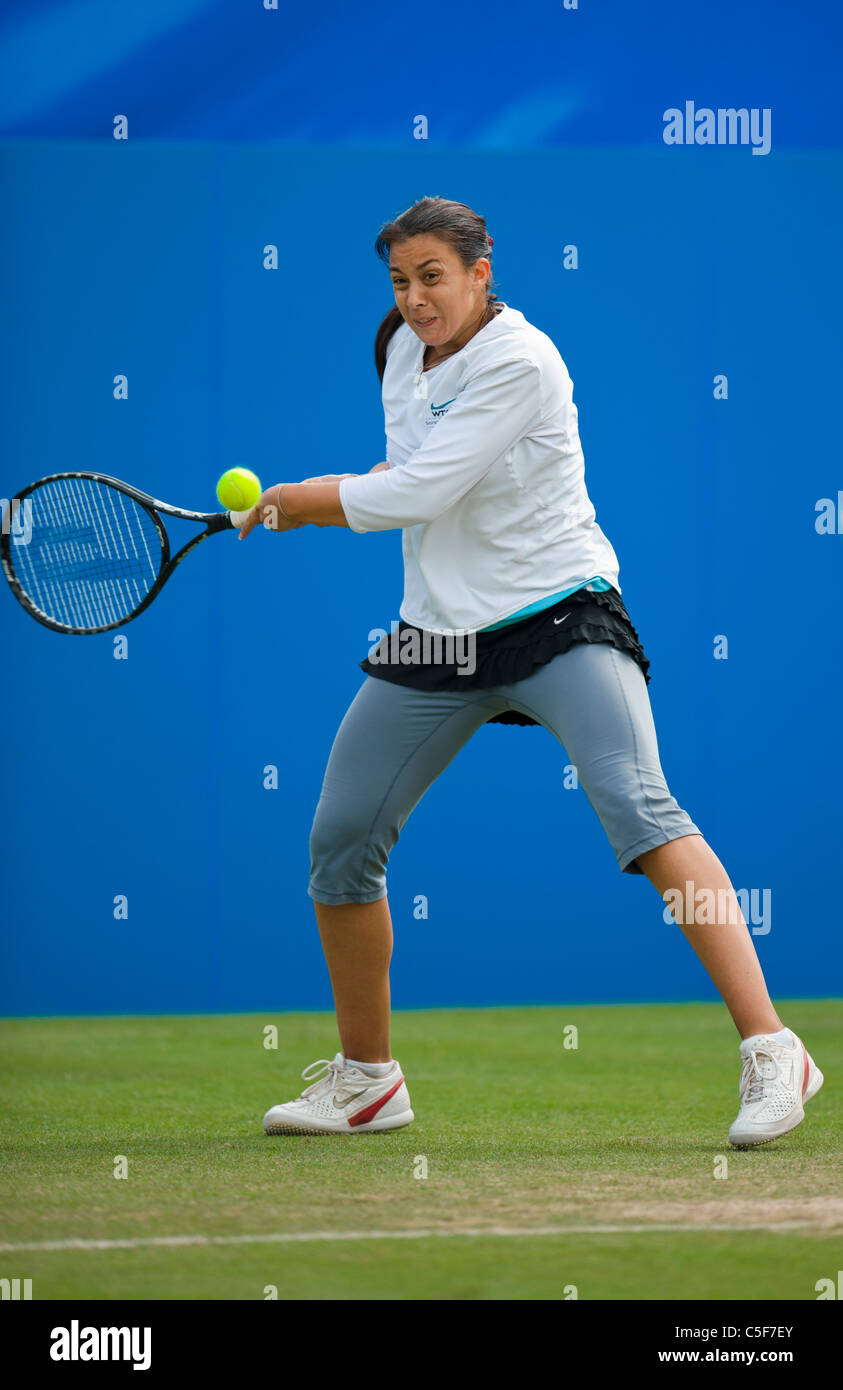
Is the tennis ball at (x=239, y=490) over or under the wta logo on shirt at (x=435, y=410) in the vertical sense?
under

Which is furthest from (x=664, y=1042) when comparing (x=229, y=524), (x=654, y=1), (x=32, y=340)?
(x=654, y=1)

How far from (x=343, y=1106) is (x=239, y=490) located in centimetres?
99

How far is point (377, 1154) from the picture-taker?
2467 mm

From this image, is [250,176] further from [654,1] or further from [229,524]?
[229,524]

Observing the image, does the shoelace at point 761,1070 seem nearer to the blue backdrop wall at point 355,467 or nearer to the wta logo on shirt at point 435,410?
the wta logo on shirt at point 435,410

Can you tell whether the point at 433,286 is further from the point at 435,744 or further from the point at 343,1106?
the point at 343,1106

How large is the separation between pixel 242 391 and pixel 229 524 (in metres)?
1.88

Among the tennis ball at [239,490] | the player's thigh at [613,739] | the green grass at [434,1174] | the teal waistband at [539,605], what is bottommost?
the green grass at [434,1174]

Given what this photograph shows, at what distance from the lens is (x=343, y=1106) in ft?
8.79

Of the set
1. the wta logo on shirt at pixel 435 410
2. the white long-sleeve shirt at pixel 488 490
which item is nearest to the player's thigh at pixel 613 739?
the white long-sleeve shirt at pixel 488 490

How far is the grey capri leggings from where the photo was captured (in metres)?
2.38

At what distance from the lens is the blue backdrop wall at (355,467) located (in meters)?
4.39

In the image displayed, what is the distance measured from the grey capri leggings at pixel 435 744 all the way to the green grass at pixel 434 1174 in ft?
1.46

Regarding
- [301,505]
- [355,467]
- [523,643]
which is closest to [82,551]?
[301,505]
